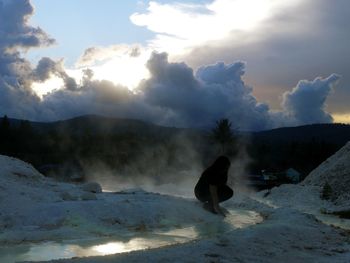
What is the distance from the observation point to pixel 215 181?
13.4 metres

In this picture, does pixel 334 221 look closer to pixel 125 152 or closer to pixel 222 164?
pixel 222 164

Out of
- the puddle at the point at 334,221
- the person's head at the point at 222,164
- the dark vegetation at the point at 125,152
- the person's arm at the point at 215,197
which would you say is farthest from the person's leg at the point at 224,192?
the dark vegetation at the point at 125,152

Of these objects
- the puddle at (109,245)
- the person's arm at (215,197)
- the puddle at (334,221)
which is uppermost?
the person's arm at (215,197)

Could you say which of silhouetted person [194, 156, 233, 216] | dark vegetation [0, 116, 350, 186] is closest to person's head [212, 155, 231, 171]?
silhouetted person [194, 156, 233, 216]

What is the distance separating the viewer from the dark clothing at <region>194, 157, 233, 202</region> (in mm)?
13430

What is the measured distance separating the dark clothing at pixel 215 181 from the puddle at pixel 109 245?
159 centimetres

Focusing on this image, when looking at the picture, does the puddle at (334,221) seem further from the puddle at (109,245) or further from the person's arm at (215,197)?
the puddle at (109,245)

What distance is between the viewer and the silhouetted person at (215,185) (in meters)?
13.4

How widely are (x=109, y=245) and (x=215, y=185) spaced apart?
15.2ft

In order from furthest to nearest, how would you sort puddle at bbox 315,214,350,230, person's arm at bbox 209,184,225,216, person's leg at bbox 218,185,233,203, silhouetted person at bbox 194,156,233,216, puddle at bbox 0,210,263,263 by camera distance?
puddle at bbox 315,214,350,230
person's leg at bbox 218,185,233,203
silhouetted person at bbox 194,156,233,216
person's arm at bbox 209,184,225,216
puddle at bbox 0,210,263,263

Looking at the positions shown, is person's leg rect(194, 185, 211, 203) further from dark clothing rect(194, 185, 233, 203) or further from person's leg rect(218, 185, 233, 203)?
person's leg rect(218, 185, 233, 203)

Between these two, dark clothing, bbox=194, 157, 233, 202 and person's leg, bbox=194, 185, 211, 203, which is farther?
person's leg, bbox=194, 185, 211, 203

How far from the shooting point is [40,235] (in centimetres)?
1000

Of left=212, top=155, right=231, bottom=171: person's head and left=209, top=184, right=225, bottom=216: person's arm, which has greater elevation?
left=212, top=155, right=231, bottom=171: person's head
